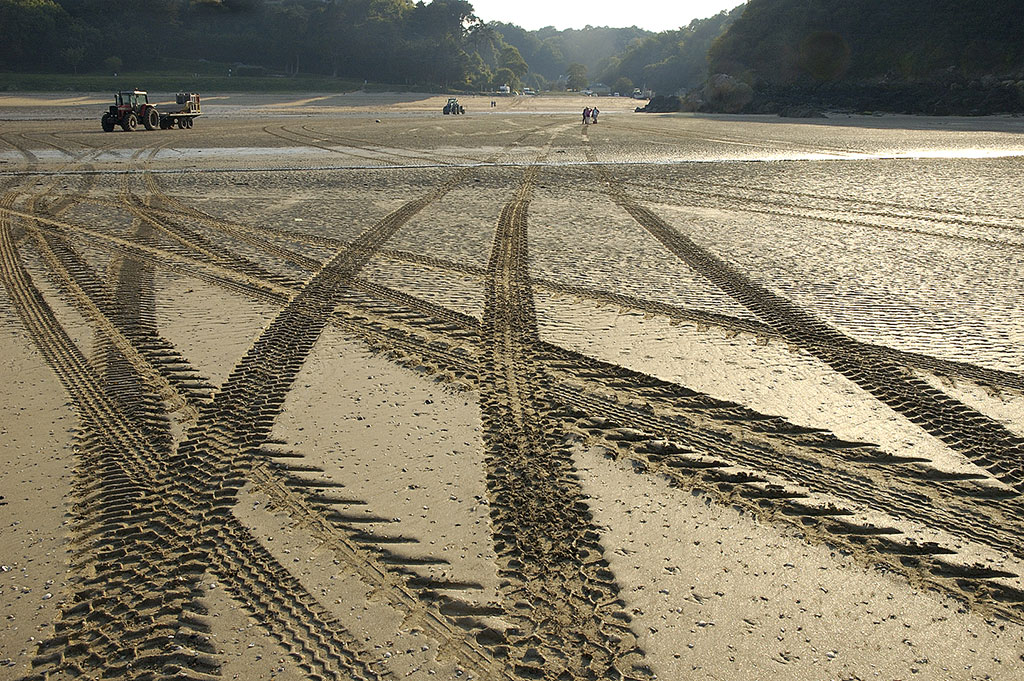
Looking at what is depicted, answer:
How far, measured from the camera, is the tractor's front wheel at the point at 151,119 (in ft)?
92.0

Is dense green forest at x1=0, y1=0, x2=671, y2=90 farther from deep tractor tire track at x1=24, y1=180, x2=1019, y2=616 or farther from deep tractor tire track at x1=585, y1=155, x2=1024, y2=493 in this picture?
deep tractor tire track at x1=585, y1=155, x2=1024, y2=493

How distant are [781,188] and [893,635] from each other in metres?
11.1

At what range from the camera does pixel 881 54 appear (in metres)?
62.2

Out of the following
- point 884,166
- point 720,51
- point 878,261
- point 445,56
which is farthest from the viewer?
point 445,56

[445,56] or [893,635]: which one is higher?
[445,56]

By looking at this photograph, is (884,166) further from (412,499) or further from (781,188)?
→ (412,499)

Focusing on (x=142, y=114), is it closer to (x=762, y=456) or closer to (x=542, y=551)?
(x=762, y=456)

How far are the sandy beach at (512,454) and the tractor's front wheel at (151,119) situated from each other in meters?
21.7

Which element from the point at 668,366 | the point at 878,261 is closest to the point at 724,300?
the point at 668,366

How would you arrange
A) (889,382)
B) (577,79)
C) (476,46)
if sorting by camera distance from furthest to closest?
(577,79) → (476,46) → (889,382)

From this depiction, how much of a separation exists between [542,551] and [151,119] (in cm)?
2983

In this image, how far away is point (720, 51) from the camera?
7294cm

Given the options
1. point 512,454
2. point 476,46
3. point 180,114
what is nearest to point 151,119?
point 180,114

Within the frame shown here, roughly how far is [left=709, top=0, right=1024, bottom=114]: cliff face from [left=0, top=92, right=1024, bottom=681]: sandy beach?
1690 inches
